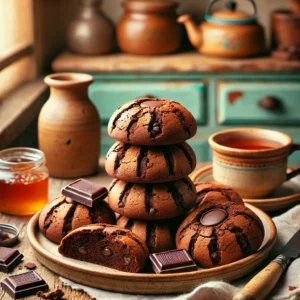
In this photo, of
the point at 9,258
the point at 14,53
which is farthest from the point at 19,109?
the point at 9,258

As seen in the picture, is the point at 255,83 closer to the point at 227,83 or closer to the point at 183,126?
the point at 227,83

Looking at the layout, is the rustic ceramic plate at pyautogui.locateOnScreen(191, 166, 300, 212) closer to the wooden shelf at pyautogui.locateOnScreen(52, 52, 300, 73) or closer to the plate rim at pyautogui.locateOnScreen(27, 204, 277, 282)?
the plate rim at pyautogui.locateOnScreen(27, 204, 277, 282)

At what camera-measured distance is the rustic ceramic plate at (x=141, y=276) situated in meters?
1.03

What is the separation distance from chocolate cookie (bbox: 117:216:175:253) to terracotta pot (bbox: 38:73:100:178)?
1.55ft

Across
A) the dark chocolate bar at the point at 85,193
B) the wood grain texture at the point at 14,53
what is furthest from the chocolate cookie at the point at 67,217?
the wood grain texture at the point at 14,53

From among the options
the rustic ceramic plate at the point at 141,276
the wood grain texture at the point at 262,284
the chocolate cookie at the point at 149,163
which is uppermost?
the chocolate cookie at the point at 149,163

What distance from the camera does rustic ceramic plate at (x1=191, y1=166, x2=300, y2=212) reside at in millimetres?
1392

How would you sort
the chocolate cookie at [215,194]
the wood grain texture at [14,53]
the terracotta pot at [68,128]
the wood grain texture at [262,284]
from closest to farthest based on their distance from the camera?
the wood grain texture at [262,284] < the chocolate cookie at [215,194] < the terracotta pot at [68,128] < the wood grain texture at [14,53]

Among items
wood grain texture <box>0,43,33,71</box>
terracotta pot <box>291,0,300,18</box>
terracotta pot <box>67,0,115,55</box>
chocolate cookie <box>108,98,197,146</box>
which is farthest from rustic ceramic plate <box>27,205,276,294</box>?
terracotta pot <box>291,0,300,18</box>

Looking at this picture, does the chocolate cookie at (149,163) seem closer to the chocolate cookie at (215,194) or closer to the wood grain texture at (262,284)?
the chocolate cookie at (215,194)

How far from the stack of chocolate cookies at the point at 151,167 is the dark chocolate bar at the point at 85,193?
0.03 m

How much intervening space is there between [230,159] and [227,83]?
133 centimetres

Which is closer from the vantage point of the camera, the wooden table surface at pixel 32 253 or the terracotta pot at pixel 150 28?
the wooden table surface at pixel 32 253

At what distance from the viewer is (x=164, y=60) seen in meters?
2.76
